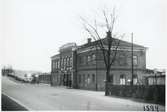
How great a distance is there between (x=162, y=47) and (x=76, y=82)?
28.5 meters

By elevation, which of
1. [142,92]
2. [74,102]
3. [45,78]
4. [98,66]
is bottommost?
[74,102]

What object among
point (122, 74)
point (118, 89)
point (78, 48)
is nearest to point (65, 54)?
point (78, 48)

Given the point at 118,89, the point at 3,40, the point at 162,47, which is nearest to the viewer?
the point at 3,40

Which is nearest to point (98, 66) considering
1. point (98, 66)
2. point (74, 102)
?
point (98, 66)

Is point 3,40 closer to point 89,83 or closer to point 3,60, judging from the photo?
point 3,60

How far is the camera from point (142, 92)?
22.0m

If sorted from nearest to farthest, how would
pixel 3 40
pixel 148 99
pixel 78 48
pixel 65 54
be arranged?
1. pixel 3 40
2. pixel 148 99
3. pixel 78 48
4. pixel 65 54

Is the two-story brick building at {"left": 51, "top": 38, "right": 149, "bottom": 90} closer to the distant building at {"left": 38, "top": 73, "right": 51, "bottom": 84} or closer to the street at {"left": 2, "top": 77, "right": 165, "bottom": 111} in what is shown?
the street at {"left": 2, "top": 77, "right": 165, "bottom": 111}

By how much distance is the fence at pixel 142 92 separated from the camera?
754 inches

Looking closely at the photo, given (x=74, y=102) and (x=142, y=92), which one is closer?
(x=74, y=102)

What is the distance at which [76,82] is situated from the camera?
4338 cm

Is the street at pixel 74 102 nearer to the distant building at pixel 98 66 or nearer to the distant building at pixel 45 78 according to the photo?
the distant building at pixel 98 66

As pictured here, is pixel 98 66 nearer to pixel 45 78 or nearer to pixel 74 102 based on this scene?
pixel 74 102

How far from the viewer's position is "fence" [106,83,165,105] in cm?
1914
